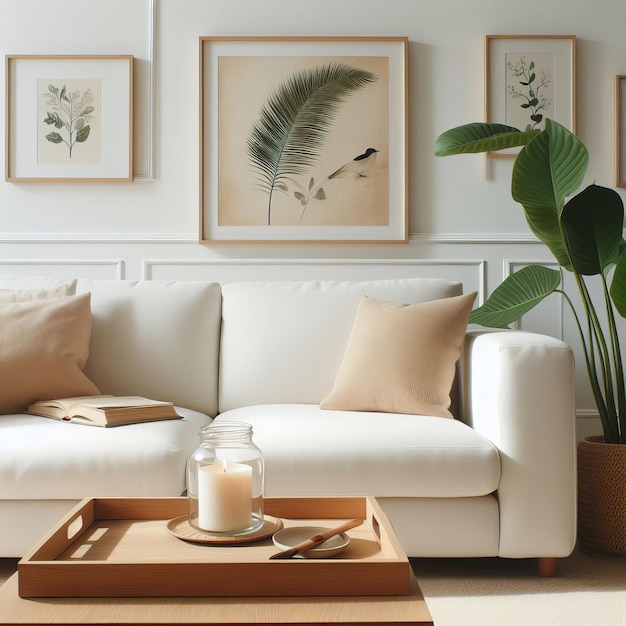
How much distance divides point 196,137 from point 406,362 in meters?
1.48

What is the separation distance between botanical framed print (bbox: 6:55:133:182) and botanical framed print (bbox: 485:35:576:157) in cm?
158

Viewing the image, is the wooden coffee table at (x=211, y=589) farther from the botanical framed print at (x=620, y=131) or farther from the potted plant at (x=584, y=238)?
the botanical framed print at (x=620, y=131)

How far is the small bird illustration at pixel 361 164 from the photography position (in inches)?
122

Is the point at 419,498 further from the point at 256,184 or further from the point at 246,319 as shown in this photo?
the point at 256,184

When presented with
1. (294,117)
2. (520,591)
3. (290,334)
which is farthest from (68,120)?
(520,591)

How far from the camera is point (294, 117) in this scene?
10.2ft

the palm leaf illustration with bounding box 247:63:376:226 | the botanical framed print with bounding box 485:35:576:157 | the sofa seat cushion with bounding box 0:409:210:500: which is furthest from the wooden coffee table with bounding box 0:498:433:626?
the botanical framed print with bounding box 485:35:576:157

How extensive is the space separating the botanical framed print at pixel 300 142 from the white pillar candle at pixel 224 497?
2049mm

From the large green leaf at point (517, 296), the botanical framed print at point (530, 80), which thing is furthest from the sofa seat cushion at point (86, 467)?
the botanical framed print at point (530, 80)

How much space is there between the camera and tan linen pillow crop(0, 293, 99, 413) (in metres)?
2.20

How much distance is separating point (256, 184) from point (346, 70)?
62cm

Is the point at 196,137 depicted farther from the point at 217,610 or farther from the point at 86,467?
the point at 217,610

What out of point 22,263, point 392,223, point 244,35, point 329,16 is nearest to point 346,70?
point 329,16

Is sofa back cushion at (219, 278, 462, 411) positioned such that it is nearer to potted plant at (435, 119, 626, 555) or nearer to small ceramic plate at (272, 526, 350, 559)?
potted plant at (435, 119, 626, 555)
